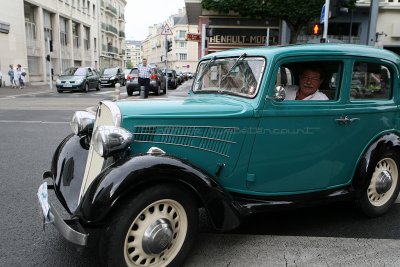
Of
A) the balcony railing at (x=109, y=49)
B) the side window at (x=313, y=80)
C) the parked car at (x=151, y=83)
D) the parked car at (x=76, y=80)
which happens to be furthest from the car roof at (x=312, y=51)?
the balcony railing at (x=109, y=49)

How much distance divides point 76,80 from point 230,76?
21113 millimetres

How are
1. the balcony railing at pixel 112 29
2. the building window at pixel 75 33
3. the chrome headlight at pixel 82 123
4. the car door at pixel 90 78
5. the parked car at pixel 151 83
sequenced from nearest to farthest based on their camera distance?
the chrome headlight at pixel 82 123 → the parked car at pixel 151 83 → the car door at pixel 90 78 → the building window at pixel 75 33 → the balcony railing at pixel 112 29

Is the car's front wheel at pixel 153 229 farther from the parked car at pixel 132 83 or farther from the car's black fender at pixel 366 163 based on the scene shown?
the parked car at pixel 132 83

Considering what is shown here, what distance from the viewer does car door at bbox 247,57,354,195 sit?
3.27 meters

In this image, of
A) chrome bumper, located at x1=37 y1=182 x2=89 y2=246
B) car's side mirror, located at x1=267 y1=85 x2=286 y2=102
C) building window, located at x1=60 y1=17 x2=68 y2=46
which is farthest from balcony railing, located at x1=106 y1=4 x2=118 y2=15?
chrome bumper, located at x1=37 y1=182 x2=89 y2=246

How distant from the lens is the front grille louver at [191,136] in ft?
9.68

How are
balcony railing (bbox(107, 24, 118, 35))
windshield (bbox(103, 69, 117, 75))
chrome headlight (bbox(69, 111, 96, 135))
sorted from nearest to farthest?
chrome headlight (bbox(69, 111, 96, 135)) < windshield (bbox(103, 69, 117, 75)) < balcony railing (bbox(107, 24, 118, 35))

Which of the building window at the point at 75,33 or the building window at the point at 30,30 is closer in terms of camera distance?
the building window at the point at 30,30

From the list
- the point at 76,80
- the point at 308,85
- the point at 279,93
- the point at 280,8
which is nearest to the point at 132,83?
the point at 76,80

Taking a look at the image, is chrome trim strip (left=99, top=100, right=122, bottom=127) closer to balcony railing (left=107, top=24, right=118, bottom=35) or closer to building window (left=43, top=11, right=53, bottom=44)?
building window (left=43, top=11, right=53, bottom=44)

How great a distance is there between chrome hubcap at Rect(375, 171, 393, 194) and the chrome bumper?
2.95 metres

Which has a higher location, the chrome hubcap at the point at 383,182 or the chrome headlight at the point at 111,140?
the chrome headlight at the point at 111,140

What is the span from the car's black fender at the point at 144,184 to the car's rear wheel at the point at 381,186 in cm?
175

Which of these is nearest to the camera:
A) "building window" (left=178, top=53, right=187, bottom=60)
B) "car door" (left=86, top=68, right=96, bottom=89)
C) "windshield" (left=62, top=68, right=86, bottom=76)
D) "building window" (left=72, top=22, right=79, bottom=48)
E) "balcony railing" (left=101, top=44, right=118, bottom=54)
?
"windshield" (left=62, top=68, right=86, bottom=76)
